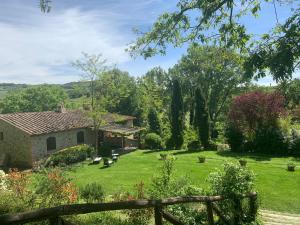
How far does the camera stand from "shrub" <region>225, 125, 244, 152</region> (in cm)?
2845

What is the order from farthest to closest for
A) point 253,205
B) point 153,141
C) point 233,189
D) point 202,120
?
point 153,141
point 202,120
point 253,205
point 233,189

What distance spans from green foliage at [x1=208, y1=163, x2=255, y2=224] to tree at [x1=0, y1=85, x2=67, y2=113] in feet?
234

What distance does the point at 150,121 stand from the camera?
1479 inches

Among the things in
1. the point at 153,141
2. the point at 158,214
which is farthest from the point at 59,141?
the point at 158,214

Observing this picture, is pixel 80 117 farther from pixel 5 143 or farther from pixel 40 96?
pixel 40 96

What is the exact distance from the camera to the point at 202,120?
32.2 meters

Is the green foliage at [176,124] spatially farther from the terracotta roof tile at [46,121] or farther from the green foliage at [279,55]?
the green foliage at [279,55]

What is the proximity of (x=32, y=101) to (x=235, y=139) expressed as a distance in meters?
59.6

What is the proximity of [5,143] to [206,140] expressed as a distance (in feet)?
59.3

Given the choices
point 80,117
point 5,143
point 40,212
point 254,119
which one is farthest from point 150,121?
point 40,212

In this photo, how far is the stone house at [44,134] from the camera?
29203 mm

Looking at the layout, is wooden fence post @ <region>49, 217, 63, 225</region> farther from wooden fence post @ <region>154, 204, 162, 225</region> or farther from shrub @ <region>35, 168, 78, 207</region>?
shrub @ <region>35, 168, 78, 207</region>

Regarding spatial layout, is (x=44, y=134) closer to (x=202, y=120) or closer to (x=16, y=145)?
(x=16, y=145)

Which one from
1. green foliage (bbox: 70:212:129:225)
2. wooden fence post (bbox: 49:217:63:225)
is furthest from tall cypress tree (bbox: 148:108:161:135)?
wooden fence post (bbox: 49:217:63:225)
